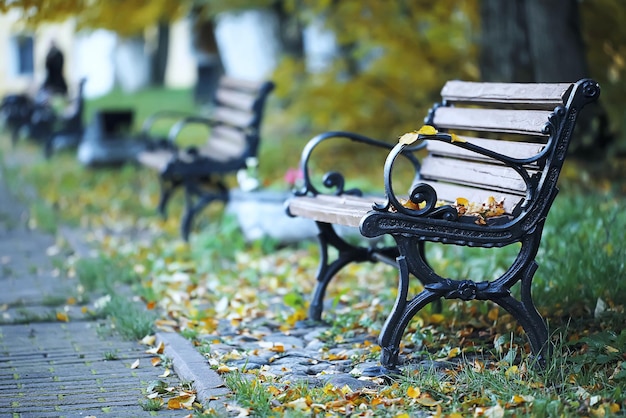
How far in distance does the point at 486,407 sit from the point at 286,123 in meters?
9.05

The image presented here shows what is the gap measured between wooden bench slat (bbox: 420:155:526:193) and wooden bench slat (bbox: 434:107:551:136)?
0.18 meters

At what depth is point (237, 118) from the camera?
8.55 metres

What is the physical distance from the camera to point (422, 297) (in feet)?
14.9

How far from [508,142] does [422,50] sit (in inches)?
233

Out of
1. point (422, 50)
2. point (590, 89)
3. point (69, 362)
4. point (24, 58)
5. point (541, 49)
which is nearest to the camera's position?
point (590, 89)

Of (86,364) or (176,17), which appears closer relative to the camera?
(86,364)

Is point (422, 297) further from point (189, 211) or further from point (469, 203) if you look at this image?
point (189, 211)

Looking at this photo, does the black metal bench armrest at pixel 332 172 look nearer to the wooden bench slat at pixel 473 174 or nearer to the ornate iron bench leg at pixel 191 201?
the wooden bench slat at pixel 473 174

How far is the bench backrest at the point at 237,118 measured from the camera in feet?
26.7

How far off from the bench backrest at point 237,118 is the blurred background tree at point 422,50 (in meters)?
1.47

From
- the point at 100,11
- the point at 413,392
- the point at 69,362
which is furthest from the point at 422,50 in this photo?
the point at 413,392

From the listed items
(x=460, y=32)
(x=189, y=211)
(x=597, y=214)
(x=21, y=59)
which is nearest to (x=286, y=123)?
(x=460, y=32)

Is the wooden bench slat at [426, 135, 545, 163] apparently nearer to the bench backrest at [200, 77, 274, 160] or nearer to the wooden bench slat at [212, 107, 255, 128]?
the bench backrest at [200, 77, 274, 160]

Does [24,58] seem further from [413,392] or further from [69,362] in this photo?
[413,392]
